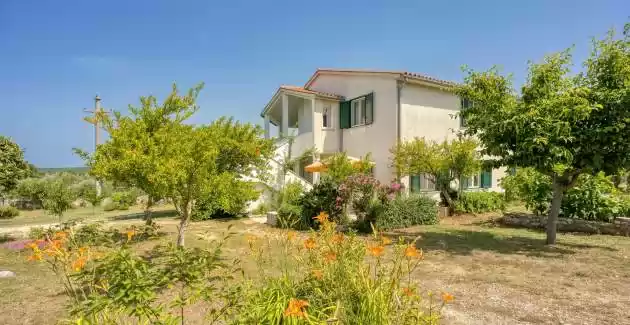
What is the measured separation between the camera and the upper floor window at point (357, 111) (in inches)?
698

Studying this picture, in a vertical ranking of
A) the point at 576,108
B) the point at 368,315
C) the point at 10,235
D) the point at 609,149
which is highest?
the point at 576,108

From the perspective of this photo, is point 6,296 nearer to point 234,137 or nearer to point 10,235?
point 234,137

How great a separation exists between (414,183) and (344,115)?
533cm

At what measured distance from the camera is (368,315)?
2.94 metres

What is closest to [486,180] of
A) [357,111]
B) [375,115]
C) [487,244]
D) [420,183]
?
[420,183]

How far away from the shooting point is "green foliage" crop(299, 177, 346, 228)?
11.9 meters

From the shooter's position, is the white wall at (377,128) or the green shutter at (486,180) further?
the green shutter at (486,180)

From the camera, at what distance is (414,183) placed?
56.6 ft

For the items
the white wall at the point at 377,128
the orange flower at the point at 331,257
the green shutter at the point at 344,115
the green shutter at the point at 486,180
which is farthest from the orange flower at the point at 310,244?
the green shutter at the point at 486,180

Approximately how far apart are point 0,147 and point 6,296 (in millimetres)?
8080

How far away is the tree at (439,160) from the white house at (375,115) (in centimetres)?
84

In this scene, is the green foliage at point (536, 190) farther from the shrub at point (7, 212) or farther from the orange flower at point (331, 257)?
the shrub at point (7, 212)

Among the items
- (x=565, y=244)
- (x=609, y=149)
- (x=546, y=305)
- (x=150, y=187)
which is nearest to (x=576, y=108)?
(x=609, y=149)

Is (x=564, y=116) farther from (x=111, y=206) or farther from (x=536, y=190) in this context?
(x=111, y=206)
